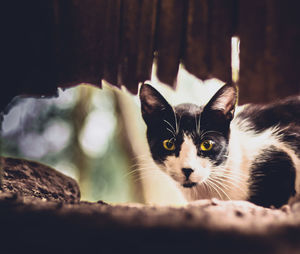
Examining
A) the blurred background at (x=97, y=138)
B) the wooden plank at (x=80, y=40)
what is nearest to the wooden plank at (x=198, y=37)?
the blurred background at (x=97, y=138)

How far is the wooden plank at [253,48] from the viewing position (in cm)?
120

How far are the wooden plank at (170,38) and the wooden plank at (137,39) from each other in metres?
0.04

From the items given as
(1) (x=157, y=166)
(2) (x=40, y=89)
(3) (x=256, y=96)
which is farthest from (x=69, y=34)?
(3) (x=256, y=96)

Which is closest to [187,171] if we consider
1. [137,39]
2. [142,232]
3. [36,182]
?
[142,232]

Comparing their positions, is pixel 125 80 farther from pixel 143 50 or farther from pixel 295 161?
pixel 295 161

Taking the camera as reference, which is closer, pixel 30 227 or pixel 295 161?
pixel 30 227

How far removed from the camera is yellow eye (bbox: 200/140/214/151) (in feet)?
4.03

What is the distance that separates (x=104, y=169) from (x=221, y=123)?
3.50 feet

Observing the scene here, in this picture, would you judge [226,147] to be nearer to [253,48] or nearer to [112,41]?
[253,48]

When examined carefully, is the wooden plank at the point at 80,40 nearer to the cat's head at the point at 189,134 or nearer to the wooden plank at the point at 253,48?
the cat's head at the point at 189,134

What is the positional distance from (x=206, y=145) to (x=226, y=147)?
4.8 inches

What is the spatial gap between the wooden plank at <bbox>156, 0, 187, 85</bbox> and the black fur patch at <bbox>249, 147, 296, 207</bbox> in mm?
581

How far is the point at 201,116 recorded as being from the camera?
1.29 m

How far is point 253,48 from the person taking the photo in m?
1.21
